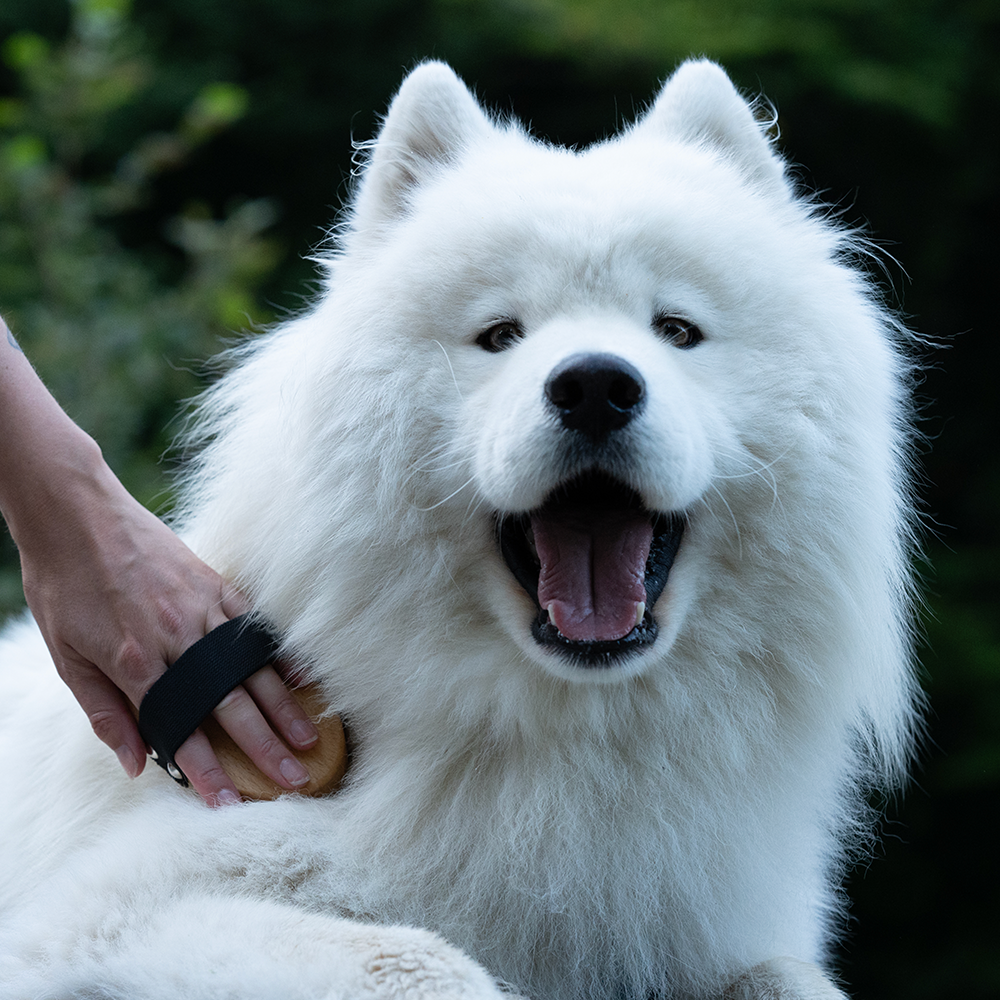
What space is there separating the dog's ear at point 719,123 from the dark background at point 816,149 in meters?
4.88

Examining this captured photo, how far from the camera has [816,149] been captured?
34.0ft

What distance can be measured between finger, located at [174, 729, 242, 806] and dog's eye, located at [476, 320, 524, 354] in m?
1.14

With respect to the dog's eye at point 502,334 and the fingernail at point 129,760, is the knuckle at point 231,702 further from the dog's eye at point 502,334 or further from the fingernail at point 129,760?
the dog's eye at point 502,334

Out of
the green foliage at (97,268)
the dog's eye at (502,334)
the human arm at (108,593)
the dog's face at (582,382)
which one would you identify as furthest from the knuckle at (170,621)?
the green foliage at (97,268)

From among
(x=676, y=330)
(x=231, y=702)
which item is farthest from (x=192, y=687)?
(x=676, y=330)

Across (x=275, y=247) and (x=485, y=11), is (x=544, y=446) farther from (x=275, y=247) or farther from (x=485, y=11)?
(x=485, y=11)

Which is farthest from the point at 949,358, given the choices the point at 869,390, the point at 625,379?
the point at 625,379

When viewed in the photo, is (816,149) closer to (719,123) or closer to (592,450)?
(719,123)

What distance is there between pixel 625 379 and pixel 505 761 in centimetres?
91

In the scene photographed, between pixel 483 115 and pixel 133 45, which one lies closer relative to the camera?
pixel 483 115

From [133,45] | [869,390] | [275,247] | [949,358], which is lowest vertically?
[949,358]

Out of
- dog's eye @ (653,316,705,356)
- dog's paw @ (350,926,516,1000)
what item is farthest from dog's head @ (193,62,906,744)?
dog's paw @ (350,926,516,1000)

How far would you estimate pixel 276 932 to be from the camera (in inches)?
86.7

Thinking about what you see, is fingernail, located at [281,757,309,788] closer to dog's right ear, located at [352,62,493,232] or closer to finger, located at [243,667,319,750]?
finger, located at [243,667,319,750]
